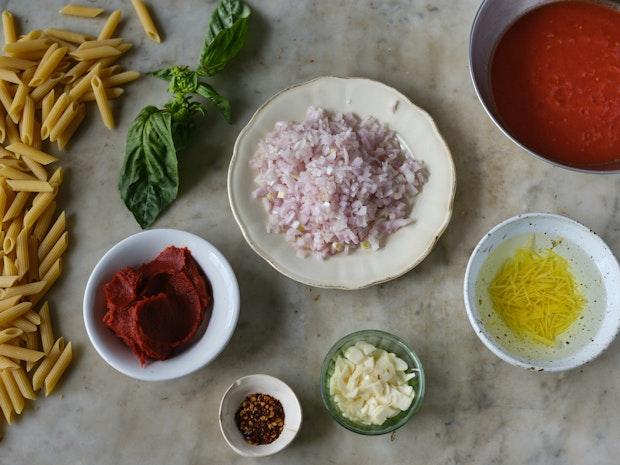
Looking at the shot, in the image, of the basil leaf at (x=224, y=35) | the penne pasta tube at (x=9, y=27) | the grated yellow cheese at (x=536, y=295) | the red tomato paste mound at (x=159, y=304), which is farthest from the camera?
the penne pasta tube at (x=9, y=27)

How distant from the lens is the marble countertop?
6.87 feet

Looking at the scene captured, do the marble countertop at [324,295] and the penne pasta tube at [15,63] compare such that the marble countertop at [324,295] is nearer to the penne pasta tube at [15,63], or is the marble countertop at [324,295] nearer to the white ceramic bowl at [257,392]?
the white ceramic bowl at [257,392]

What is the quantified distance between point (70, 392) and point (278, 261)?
2.67 ft

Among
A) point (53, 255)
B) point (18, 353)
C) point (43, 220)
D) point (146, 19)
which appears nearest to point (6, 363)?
point (18, 353)

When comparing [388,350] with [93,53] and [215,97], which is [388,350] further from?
[93,53]


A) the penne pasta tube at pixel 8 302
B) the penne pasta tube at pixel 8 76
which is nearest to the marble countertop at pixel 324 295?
the penne pasta tube at pixel 8 302

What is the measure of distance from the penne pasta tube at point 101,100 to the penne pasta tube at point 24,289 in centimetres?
58

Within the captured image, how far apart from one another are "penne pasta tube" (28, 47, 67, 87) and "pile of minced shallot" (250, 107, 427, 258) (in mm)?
743

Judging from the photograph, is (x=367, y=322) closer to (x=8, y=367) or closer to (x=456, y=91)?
(x=456, y=91)

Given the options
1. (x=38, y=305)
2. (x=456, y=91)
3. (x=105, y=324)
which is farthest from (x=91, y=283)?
(x=456, y=91)

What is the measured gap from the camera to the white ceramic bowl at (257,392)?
198cm

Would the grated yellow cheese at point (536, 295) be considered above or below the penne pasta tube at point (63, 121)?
below

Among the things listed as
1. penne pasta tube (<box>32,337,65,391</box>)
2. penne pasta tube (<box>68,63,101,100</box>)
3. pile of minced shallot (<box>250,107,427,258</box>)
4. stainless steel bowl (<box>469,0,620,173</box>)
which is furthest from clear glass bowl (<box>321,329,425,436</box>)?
penne pasta tube (<box>68,63,101,100</box>)

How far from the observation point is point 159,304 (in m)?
1.94
